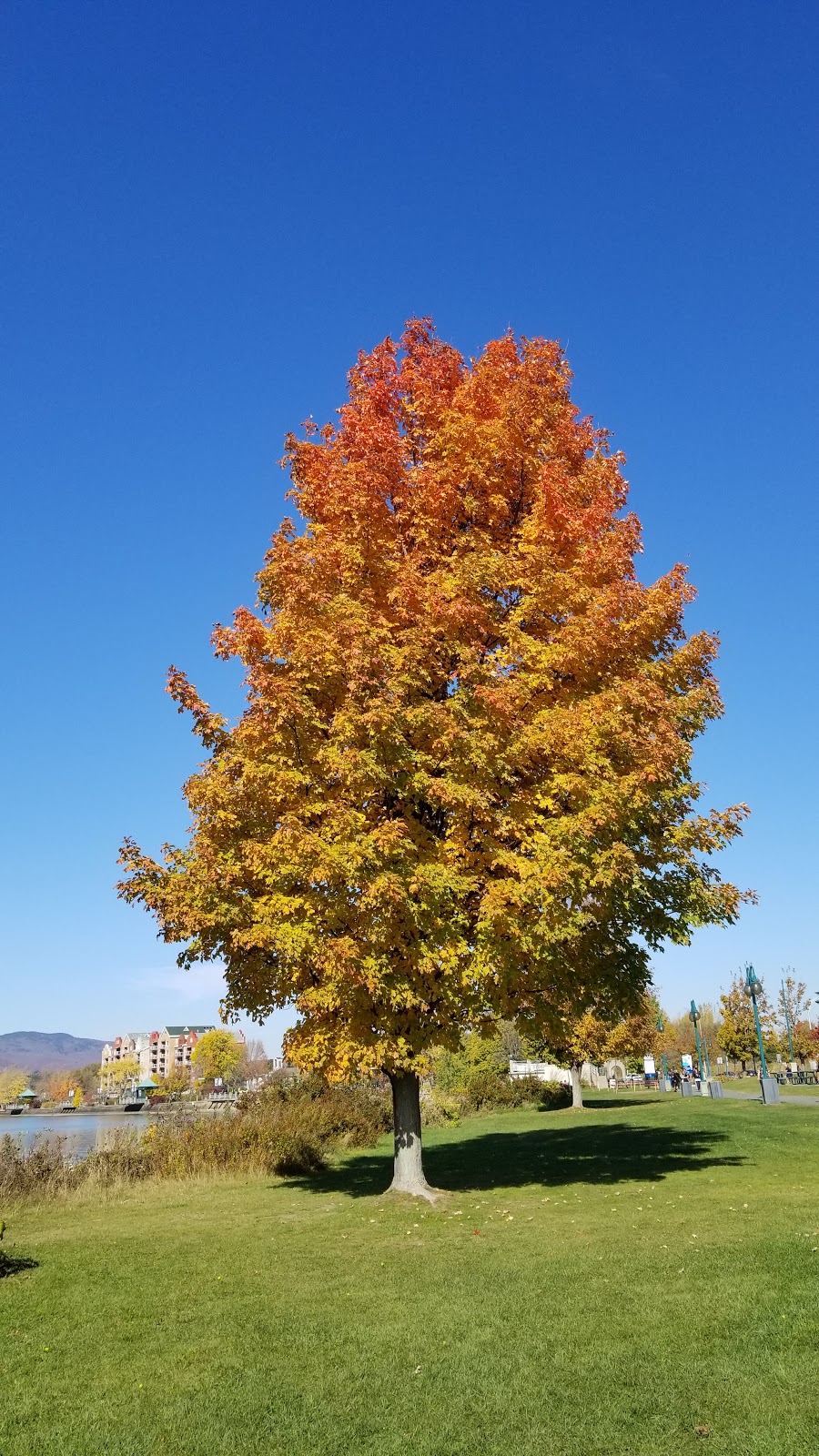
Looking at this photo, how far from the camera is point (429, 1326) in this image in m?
7.17

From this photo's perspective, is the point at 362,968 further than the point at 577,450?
No

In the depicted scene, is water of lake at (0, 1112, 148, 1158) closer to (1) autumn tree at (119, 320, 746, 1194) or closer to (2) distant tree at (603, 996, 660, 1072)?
(1) autumn tree at (119, 320, 746, 1194)

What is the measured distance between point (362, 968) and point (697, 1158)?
10.0 metres

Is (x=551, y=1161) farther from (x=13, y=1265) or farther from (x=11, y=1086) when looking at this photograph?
(x=11, y=1086)

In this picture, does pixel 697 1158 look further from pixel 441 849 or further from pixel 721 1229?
pixel 441 849

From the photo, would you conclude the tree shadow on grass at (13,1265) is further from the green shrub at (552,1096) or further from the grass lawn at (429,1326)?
the green shrub at (552,1096)

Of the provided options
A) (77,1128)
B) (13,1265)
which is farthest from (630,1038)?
(77,1128)

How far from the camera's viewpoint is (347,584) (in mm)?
13867

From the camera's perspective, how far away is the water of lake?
901 inches

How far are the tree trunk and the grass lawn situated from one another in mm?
637

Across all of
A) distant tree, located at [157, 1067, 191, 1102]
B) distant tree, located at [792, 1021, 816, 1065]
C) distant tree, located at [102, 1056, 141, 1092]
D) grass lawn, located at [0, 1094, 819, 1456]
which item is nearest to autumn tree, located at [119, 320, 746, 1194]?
grass lawn, located at [0, 1094, 819, 1456]

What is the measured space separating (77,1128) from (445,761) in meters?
66.1

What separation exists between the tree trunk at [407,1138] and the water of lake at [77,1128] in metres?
8.75

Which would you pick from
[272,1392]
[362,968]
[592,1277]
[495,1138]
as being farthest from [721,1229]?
[495,1138]
